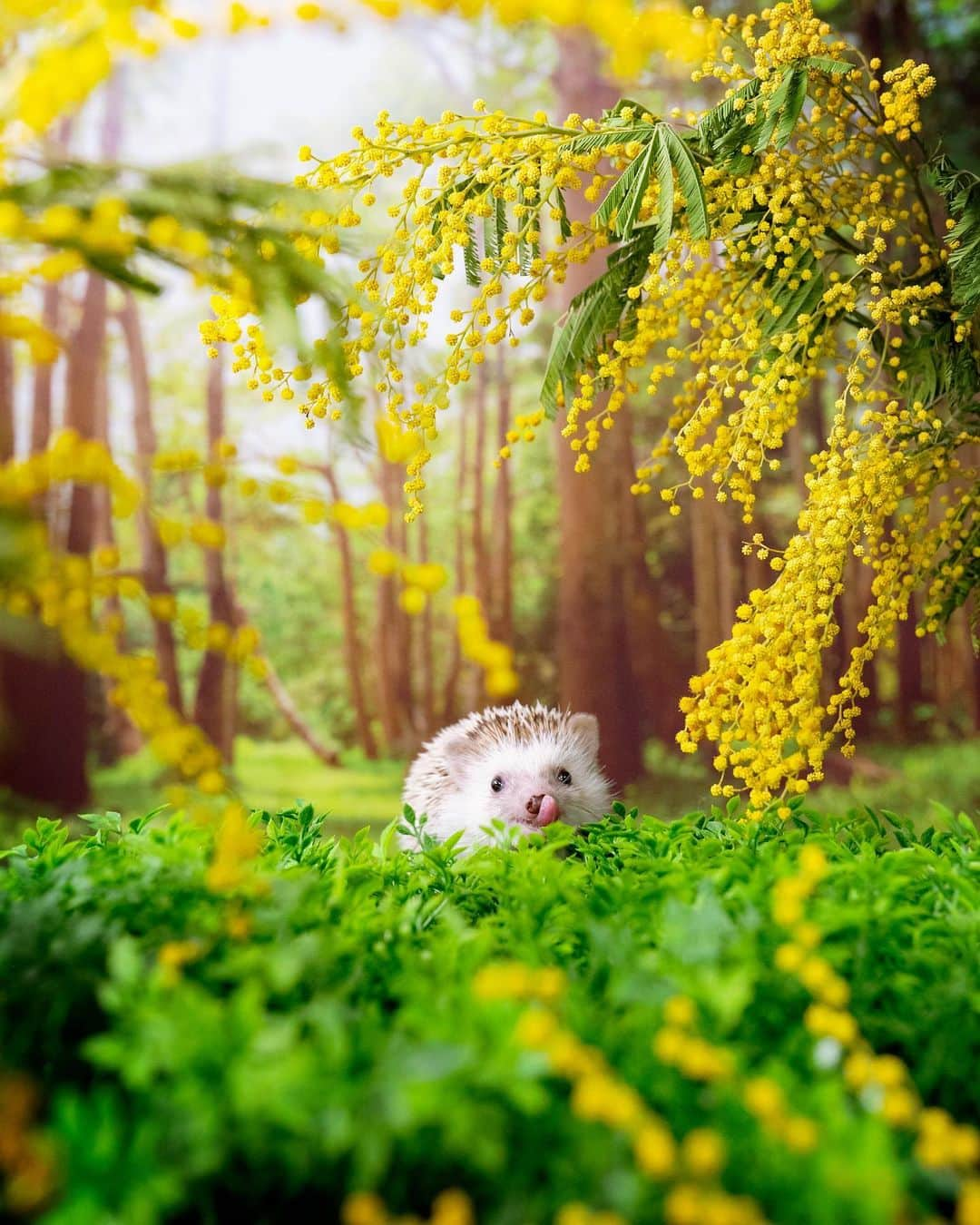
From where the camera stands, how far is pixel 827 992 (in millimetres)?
760

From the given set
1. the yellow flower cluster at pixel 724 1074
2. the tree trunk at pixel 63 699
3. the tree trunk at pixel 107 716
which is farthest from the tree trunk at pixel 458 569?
the yellow flower cluster at pixel 724 1074

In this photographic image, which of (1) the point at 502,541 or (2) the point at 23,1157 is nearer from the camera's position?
(2) the point at 23,1157

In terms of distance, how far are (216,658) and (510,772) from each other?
104 inches

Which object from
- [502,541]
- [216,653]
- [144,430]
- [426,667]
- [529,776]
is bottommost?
[529,776]

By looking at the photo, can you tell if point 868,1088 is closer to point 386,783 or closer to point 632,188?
point 632,188

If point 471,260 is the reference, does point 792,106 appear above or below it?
above

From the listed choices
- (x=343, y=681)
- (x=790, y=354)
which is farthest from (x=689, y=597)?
(x=790, y=354)

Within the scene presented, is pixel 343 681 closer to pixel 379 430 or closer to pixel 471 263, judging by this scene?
pixel 471 263

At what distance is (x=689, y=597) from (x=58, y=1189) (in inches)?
170

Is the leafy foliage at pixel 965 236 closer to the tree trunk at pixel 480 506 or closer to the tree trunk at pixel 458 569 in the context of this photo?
the tree trunk at pixel 480 506

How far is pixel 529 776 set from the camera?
2182 mm

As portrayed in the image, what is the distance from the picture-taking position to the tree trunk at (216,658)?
14.5 ft

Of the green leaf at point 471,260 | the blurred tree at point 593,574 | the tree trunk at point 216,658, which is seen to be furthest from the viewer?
the tree trunk at point 216,658

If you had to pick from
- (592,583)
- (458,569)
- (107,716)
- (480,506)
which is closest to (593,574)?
(592,583)
